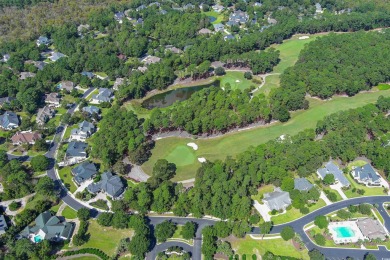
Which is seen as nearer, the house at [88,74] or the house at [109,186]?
the house at [109,186]

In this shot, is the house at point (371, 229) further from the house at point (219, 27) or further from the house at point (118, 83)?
the house at point (219, 27)

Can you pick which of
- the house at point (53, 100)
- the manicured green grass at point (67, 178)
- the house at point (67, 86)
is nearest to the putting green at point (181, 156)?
the manicured green grass at point (67, 178)

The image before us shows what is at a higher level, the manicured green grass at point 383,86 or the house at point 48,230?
the manicured green grass at point 383,86

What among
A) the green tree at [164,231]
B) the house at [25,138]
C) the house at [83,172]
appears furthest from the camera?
the house at [25,138]

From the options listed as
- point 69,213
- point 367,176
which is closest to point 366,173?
point 367,176

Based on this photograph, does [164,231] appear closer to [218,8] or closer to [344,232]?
[344,232]

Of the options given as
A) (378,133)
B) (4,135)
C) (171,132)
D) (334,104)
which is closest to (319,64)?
(334,104)
